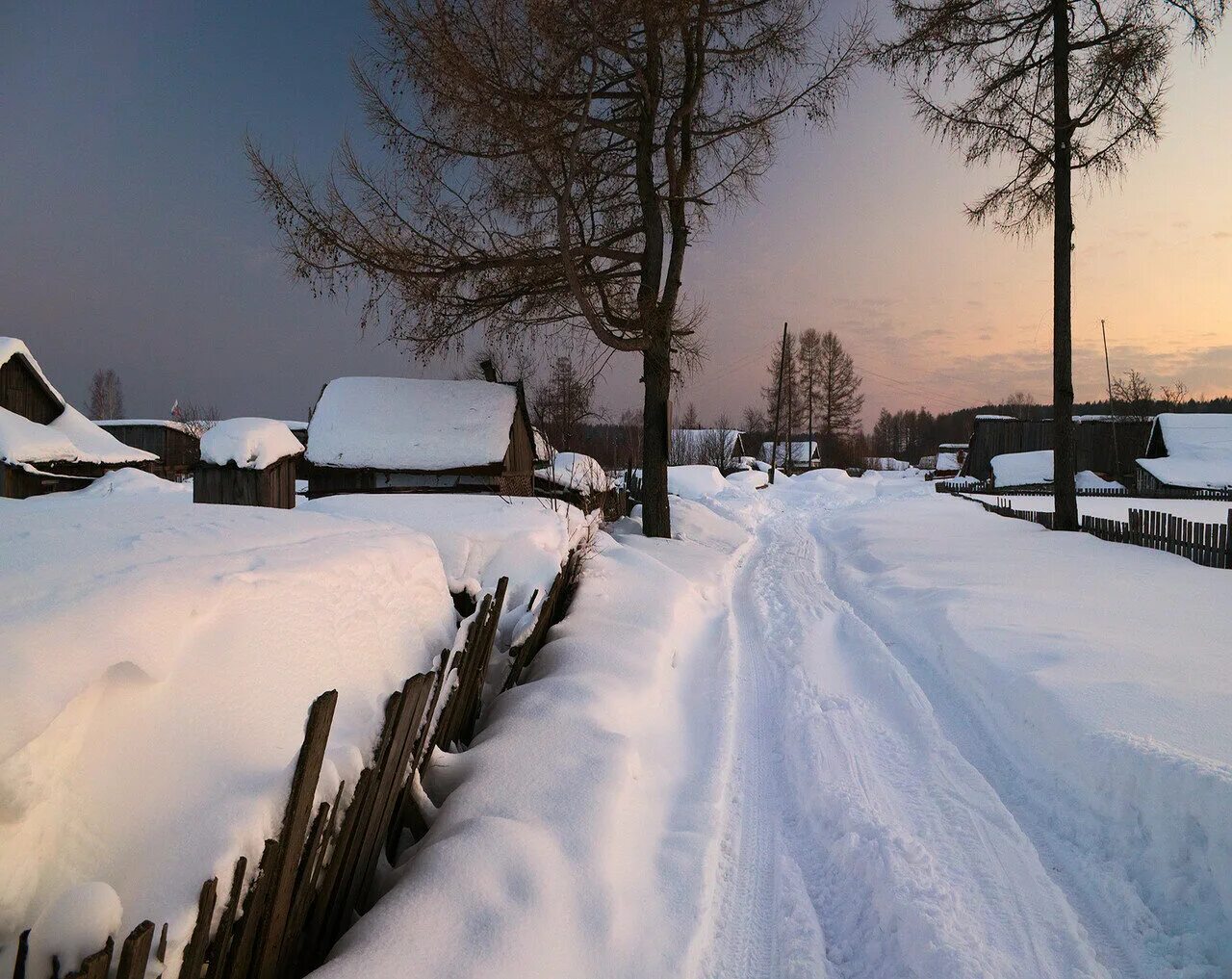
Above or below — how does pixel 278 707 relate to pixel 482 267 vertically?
below

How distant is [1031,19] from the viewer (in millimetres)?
13852

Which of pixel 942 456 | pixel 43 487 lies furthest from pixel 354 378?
pixel 942 456

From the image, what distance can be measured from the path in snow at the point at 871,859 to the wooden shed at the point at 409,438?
8850 millimetres

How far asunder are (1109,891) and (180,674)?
12.5 feet

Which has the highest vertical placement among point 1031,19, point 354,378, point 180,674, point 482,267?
point 1031,19

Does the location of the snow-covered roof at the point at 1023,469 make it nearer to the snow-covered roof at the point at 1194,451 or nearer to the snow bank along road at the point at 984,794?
the snow-covered roof at the point at 1194,451

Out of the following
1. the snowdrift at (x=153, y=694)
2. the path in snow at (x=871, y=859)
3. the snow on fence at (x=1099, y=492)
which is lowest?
the snow on fence at (x=1099, y=492)

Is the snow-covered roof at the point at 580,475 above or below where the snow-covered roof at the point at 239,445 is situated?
below

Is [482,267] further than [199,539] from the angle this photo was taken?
Yes

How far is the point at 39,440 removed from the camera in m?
16.7

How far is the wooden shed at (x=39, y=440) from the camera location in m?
15.8

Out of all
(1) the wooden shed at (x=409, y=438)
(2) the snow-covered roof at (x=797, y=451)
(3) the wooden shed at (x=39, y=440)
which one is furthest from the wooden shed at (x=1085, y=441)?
(3) the wooden shed at (x=39, y=440)

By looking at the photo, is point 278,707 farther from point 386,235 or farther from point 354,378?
point 354,378

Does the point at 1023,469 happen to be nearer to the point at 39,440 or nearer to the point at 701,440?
the point at 701,440
